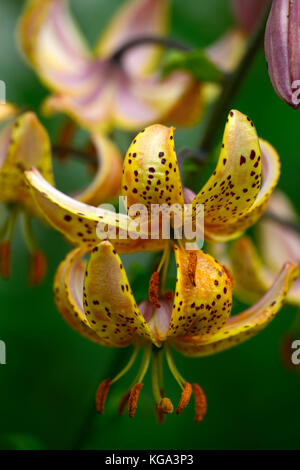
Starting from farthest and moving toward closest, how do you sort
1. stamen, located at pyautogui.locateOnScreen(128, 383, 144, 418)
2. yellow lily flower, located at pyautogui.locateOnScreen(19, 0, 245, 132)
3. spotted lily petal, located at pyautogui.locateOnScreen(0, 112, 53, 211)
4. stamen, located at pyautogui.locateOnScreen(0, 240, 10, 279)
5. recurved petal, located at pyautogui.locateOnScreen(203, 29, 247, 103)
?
1. recurved petal, located at pyautogui.locateOnScreen(203, 29, 247, 103)
2. yellow lily flower, located at pyautogui.locateOnScreen(19, 0, 245, 132)
3. stamen, located at pyautogui.locateOnScreen(0, 240, 10, 279)
4. spotted lily petal, located at pyautogui.locateOnScreen(0, 112, 53, 211)
5. stamen, located at pyautogui.locateOnScreen(128, 383, 144, 418)

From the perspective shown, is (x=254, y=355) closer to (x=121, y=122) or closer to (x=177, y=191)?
(x=121, y=122)

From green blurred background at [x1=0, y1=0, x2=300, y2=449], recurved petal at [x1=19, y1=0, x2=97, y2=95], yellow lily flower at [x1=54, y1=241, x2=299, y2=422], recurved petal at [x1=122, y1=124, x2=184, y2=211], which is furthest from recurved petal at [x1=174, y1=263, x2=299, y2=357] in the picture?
green blurred background at [x1=0, y1=0, x2=300, y2=449]

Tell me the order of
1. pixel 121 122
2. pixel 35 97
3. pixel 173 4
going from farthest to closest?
pixel 173 4
pixel 35 97
pixel 121 122

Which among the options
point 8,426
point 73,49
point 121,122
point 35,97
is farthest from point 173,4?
point 8,426

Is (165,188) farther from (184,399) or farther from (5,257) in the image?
Answer: (5,257)

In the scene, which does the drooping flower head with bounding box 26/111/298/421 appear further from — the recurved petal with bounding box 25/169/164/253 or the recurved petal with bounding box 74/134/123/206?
the recurved petal with bounding box 74/134/123/206

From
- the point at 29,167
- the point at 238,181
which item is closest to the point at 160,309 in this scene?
the point at 238,181
